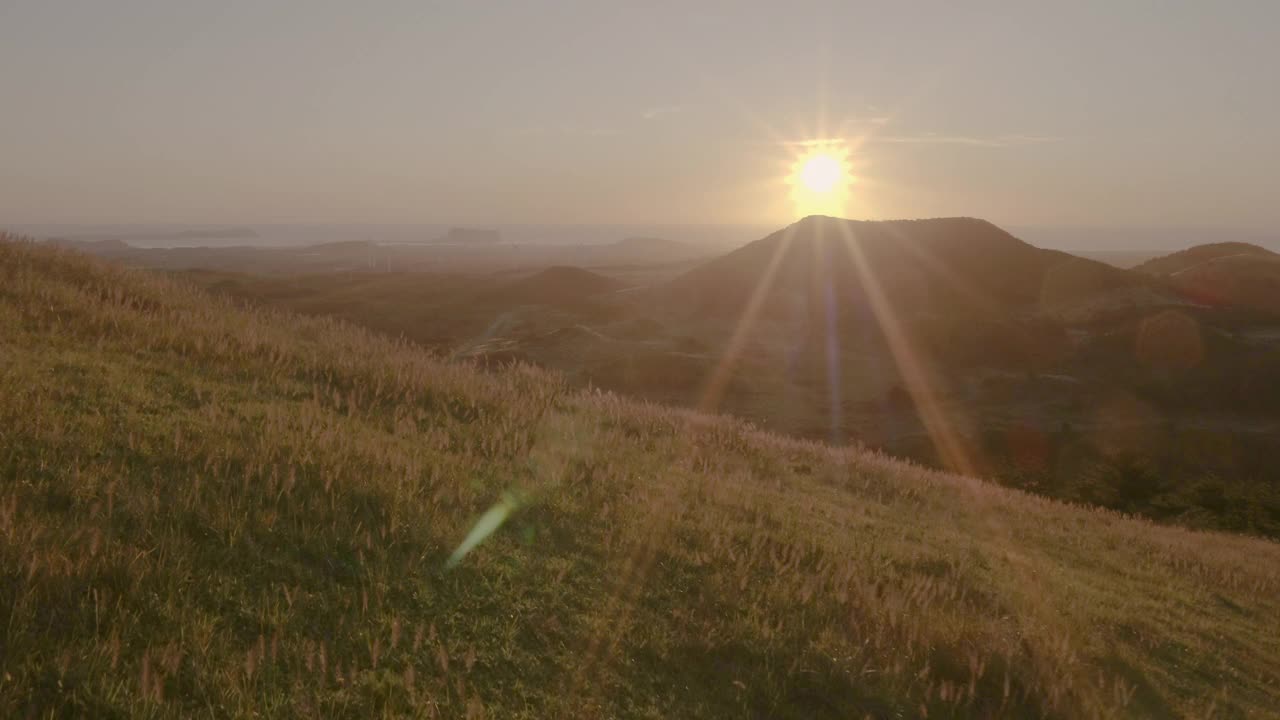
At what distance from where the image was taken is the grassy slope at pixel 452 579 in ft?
10.7

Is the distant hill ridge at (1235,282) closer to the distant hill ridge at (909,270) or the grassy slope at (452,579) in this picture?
the distant hill ridge at (909,270)

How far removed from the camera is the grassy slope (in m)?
3.28

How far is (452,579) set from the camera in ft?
13.9

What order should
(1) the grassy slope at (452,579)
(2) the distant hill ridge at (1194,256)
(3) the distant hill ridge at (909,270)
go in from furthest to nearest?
(2) the distant hill ridge at (1194,256) → (3) the distant hill ridge at (909,270) → (1) the grassy slope at (452,579)

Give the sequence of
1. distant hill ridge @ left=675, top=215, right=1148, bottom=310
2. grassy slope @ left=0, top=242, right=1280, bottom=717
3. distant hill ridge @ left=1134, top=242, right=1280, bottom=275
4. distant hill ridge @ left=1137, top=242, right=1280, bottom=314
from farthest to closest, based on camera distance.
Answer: distant hill ridge @ left=1134, top=242, right=1280, bottom=275, distant hill ridge @ left=675, top=215, right=1148, bottom=310, distant hill ridge @ left=1137, top=242, right=1280, bottom=314, grassy slope @ left=0, top=242, right=1280, bottom=717

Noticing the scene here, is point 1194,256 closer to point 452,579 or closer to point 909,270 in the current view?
point 909,270

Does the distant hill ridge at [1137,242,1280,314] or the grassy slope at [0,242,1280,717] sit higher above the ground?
the distant hill ridge at [1137,242,1280,314]

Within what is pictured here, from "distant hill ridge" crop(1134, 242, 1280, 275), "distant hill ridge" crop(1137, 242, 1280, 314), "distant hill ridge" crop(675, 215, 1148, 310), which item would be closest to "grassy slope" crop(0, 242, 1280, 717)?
"distant hill ridge" crop(675, 215, 1148, 310)

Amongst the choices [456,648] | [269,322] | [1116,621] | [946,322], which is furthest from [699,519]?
[946,322]

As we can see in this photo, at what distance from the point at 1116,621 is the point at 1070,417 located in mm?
31836

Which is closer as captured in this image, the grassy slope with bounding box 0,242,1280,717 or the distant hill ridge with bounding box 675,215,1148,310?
the grassy slope with bounding box 0,242,1280,717

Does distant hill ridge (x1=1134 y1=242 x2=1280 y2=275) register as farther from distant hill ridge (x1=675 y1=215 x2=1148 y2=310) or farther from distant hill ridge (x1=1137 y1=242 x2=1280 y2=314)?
distant hill ridge (x1=675 y1=215 x2=1148 y2=310)

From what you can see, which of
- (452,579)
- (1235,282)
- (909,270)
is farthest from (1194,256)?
(452,579)

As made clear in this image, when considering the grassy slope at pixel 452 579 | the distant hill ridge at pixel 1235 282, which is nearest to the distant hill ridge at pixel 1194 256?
the distant hill ridge at pixel 1235 282
